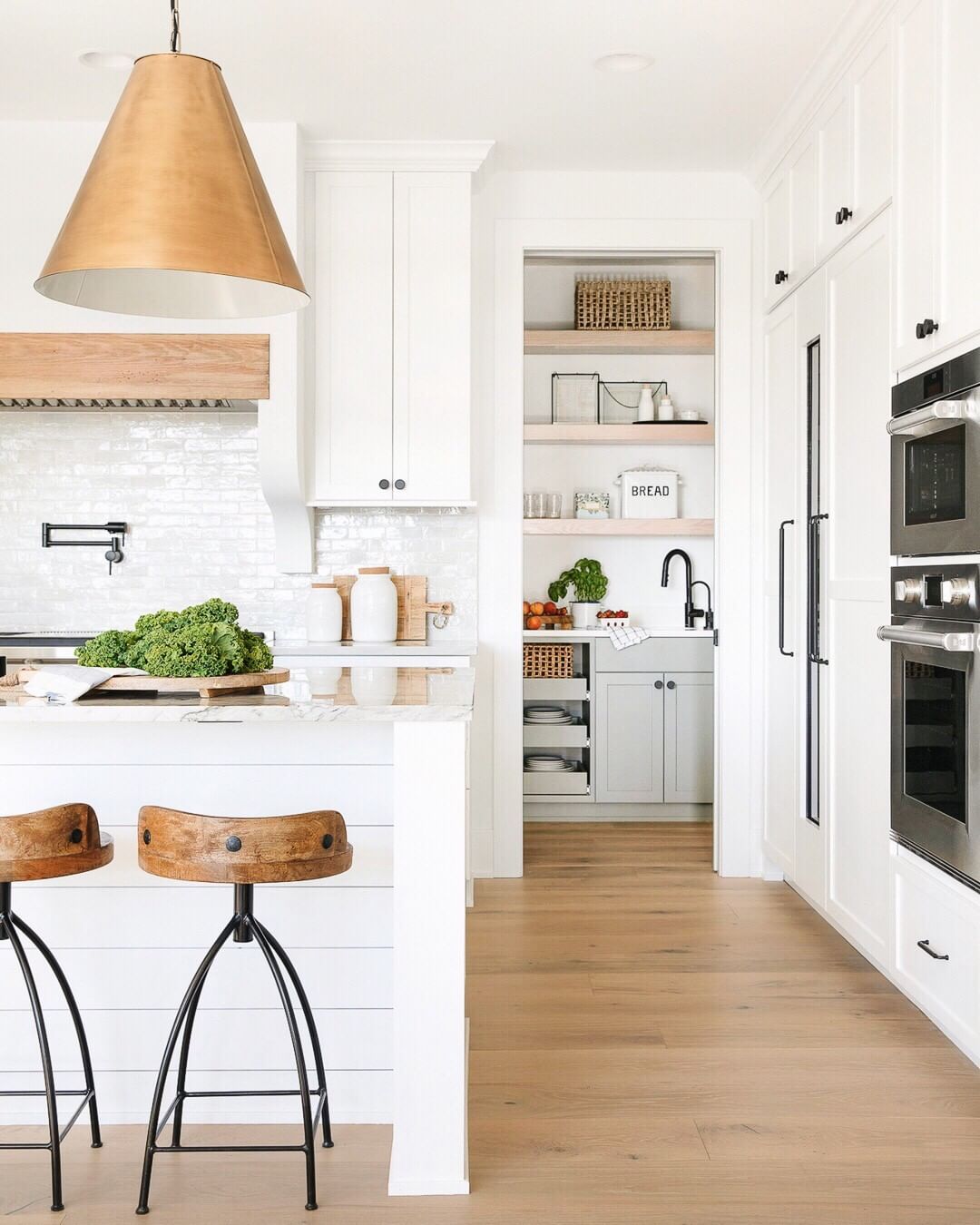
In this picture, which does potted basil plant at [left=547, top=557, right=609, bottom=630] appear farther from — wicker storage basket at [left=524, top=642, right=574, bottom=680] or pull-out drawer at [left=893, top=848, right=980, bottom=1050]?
pull-out drawer at [left=893, top=848, right=980, bottom=1050]

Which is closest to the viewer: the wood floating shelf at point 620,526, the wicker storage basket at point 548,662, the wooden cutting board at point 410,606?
the wooden cutting board at point 410,606

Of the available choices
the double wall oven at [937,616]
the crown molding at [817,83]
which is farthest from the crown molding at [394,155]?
the double wall oven at [937,616]

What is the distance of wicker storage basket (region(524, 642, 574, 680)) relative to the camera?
17.8 feet

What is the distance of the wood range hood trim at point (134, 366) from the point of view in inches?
155

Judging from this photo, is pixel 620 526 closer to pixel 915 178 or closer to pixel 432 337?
pixel 432 337

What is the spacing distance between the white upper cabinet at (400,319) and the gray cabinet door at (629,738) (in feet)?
5.23

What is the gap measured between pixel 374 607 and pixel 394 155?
168 centimetres

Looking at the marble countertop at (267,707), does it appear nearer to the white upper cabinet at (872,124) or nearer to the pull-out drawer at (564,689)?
the white upper cabinet at (872,124)

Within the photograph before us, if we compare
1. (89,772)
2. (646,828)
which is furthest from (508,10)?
(646,828)

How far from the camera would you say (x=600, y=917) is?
3.83m

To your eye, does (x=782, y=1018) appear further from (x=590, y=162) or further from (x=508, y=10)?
(x=590, y=162)

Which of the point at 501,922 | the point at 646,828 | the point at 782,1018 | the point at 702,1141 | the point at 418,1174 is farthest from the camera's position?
the point at 646,828

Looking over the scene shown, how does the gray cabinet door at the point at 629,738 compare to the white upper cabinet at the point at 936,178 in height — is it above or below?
below

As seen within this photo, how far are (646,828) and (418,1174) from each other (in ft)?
10.6
